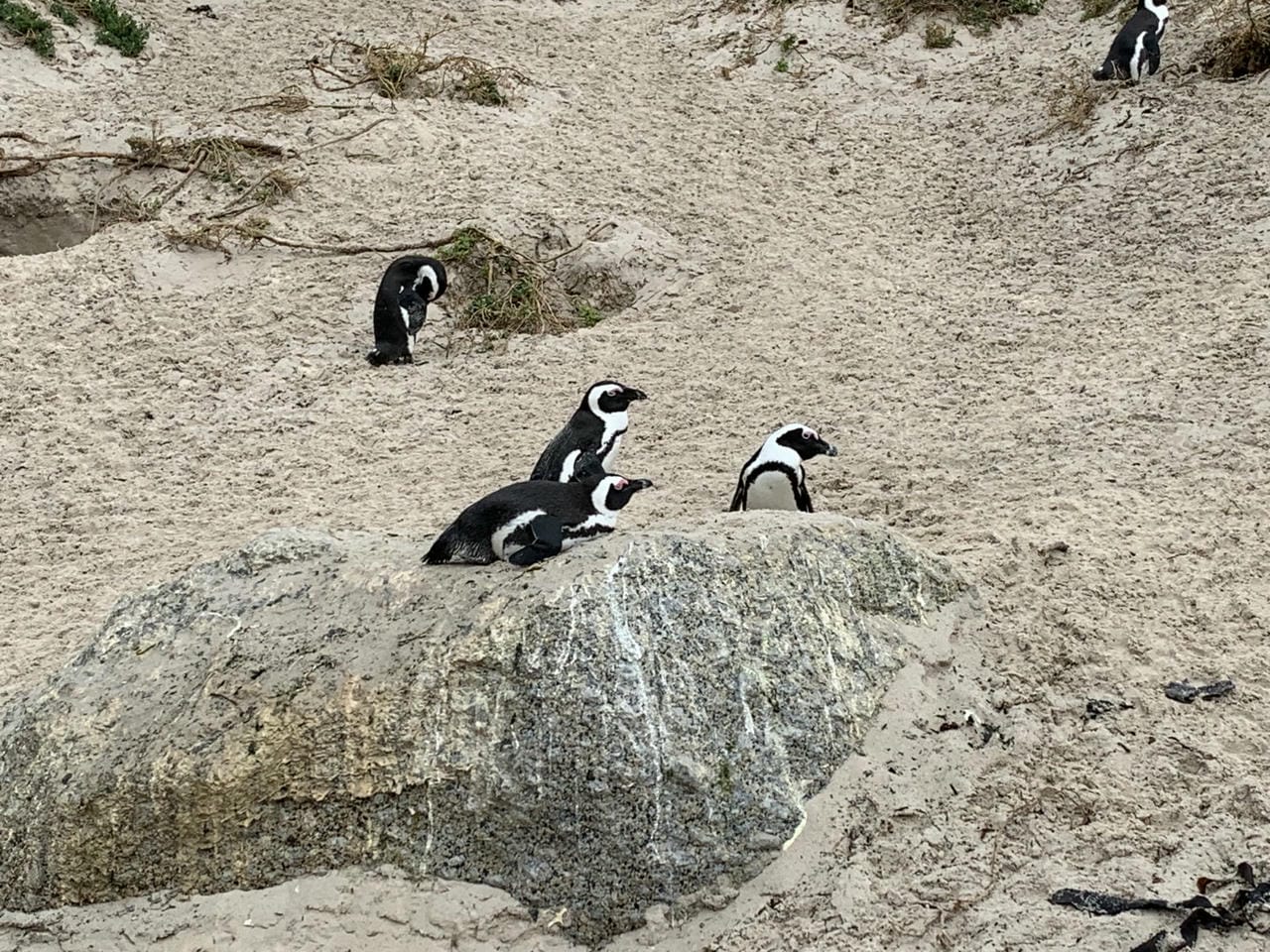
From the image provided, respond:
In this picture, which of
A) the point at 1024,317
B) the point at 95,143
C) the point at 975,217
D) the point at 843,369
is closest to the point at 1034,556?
the point at 843,369

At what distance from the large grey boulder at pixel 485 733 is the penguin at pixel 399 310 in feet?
12.6

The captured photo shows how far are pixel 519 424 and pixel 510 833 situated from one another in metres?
3.70

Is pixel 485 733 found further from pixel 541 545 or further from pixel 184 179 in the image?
pixel 184 179

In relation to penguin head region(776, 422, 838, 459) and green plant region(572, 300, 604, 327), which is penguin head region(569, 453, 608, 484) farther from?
green plant region(572, 300, 604, 327)

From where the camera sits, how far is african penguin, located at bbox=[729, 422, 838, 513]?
5344mm

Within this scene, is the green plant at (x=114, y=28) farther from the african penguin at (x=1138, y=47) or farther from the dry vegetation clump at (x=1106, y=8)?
the dry vegetation clump at (x=1106, y=8)

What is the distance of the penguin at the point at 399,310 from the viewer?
7.37 m

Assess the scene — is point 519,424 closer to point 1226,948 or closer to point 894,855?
point 894,855

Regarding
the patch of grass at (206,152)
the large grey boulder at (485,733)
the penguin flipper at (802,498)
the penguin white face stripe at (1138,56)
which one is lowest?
the large grey boulder at (485,733)

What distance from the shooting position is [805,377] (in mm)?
6867

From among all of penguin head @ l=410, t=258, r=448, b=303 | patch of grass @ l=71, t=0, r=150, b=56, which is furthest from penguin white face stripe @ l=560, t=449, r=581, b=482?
patch of grass @ l=71, t=0, r=150, b=56

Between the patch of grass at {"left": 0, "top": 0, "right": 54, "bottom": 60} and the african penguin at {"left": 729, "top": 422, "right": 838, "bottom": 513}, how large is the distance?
817 centimetres

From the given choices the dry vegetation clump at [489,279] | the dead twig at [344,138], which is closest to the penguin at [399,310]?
the dry vegetation clump at [489,279]

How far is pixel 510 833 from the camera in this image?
10.5 feet
